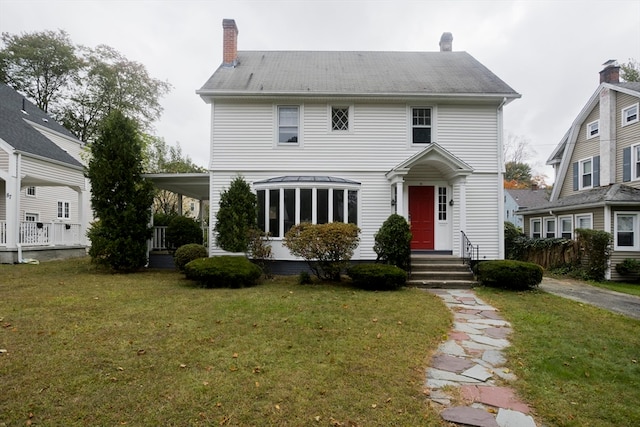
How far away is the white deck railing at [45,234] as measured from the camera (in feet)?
43.4

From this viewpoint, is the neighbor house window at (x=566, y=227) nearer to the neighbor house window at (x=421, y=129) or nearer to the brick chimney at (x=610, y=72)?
the brick chimney at (x=610, y=72)

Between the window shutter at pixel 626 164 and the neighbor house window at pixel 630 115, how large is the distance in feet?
4.14

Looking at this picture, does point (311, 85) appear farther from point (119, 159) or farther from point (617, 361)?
point (617, 361)

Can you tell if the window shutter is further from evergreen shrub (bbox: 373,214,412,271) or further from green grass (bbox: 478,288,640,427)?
evergreen shrub (bbox: 373,214,412,271)

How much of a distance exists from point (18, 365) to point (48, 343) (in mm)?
703

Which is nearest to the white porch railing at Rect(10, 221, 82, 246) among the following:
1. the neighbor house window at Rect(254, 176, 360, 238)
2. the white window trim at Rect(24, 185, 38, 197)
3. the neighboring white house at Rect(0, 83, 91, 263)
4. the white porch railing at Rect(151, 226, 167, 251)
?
the neighboring white house at Rect(0, 83, 91, 263)

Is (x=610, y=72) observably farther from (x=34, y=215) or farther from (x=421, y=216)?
(x=34, y=215)

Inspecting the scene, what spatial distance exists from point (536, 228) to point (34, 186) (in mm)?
26925

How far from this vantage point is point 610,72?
16141mm

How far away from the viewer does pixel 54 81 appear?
85.5 ft

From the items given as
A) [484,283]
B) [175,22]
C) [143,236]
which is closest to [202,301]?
[143,236]

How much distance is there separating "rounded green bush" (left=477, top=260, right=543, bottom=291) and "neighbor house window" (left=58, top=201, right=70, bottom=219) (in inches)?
909

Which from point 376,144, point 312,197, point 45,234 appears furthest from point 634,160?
point 45,234

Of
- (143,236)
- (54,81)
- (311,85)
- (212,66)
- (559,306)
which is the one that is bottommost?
(559,306)
